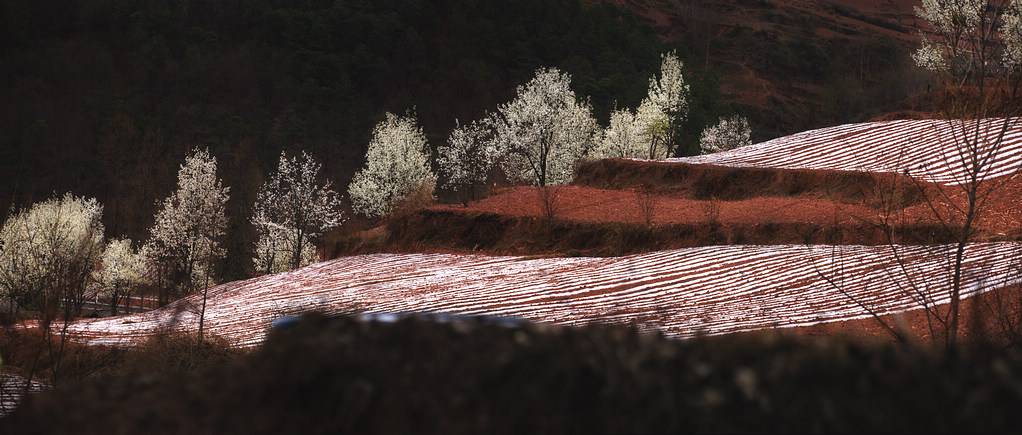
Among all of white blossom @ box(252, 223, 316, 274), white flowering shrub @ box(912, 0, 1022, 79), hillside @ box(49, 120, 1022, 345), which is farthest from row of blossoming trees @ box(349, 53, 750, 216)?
white flowering shrub @ box(912, 0, 1022, 79)

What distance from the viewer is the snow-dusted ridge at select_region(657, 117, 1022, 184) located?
54.2 ft

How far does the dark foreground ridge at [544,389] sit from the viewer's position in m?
1.16

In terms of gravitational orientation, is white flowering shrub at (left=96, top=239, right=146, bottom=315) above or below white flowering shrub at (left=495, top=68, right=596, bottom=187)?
below

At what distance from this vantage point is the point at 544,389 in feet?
4.11

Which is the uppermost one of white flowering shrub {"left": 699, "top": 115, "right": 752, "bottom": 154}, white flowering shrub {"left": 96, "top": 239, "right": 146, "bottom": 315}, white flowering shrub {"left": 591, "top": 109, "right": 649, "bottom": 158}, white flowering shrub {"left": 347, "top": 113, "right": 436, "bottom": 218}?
white flowering shrub {"left": 699, "top": 115, "right": 752, "bottom": 154}

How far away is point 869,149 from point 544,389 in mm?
21874

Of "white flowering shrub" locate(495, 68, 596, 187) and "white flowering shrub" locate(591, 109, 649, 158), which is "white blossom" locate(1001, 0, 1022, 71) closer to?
"white flowering shrub" locate(495, 68, 596, 187)

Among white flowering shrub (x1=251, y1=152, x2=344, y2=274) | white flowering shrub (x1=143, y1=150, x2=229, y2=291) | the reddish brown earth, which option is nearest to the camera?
the reddish brown earth

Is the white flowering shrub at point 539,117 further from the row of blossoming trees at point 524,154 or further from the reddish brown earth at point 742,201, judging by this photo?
the reddish brown earth at point 742,201

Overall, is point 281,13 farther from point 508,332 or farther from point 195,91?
point 508,332

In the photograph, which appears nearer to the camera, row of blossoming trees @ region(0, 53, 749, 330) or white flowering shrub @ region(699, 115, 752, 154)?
row of blossoming trees @ region(0, 53, 749, 330)

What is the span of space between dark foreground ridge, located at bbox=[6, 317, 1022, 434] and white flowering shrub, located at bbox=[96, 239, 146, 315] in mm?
57279

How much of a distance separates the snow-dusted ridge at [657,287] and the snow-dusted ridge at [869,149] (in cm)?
644

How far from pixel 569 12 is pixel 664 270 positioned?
12596cm
